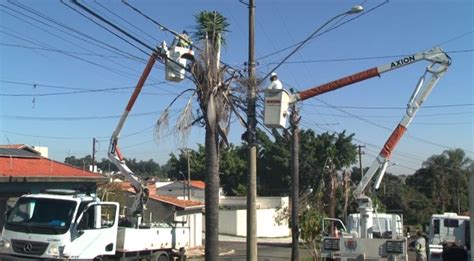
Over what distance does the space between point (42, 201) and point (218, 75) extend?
19.3 feet

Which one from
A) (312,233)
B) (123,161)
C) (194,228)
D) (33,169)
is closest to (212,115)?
(123,161)

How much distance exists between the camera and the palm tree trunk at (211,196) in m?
16.3

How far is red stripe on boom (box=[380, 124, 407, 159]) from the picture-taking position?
70.4ft

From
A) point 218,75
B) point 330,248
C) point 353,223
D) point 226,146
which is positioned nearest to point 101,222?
point 226,146

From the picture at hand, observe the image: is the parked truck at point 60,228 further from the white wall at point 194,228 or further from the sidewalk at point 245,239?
the sidewalk at point 245,239

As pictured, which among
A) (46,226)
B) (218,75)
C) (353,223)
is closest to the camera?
(46,226)

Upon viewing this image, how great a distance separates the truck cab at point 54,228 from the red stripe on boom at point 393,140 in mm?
Answer: 10479

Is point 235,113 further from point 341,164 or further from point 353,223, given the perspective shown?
point 341,164

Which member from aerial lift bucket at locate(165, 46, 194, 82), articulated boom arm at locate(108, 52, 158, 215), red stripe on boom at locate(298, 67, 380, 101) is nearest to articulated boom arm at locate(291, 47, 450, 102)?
red stripe on boom at locate(298, 67, 380, 101)

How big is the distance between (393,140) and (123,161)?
10.0 m

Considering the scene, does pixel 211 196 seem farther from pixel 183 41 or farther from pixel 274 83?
pixel 183 41

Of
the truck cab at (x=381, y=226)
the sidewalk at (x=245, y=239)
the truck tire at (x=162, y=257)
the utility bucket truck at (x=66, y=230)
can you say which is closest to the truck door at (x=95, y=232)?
the utility bucket truck at (x=66, y=230)

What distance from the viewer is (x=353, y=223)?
25.8m

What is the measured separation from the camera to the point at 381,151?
71.6 feet
